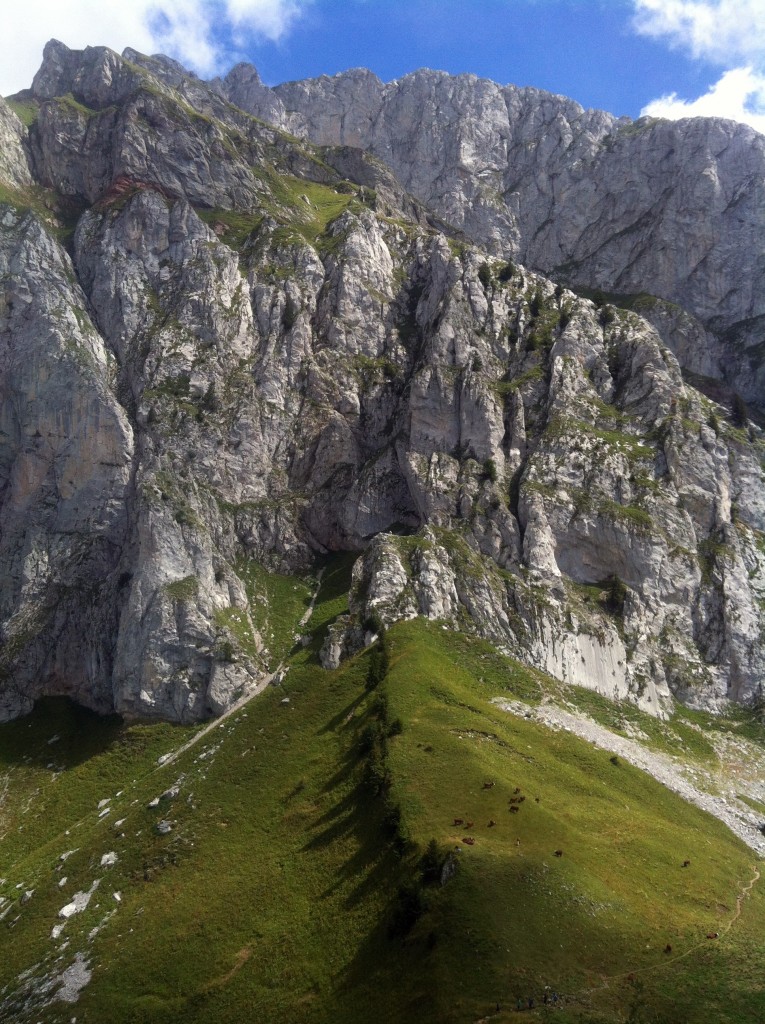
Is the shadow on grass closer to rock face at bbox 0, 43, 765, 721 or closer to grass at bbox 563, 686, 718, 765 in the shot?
rock face at bbox 0, 43, 765, 721

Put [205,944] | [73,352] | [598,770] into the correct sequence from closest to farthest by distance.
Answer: [205,944] → [598,770] → [73,352]

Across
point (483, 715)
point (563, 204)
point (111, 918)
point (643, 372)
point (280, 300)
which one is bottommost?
point (111, 918)

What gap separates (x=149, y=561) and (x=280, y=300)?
2429 inches

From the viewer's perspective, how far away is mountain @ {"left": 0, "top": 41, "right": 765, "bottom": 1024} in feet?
126

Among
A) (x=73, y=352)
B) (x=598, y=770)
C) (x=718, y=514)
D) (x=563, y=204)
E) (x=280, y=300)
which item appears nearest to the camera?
(x=598, y=770)

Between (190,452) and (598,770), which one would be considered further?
(190,452)

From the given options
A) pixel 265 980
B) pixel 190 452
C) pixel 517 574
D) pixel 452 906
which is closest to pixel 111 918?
pixel 265 980

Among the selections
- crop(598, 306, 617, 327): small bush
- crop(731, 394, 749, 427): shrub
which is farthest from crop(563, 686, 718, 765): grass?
crop(731, 394, 749, 427): shrub

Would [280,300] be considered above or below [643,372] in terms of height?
above

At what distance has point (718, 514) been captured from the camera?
94.4 metres

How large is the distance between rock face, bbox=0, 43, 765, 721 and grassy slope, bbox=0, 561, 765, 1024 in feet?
37.7

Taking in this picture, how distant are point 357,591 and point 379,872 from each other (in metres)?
40.9

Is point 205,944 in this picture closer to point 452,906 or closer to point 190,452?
point 452,906

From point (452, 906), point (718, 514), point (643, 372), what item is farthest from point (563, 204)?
point (452, 906)
